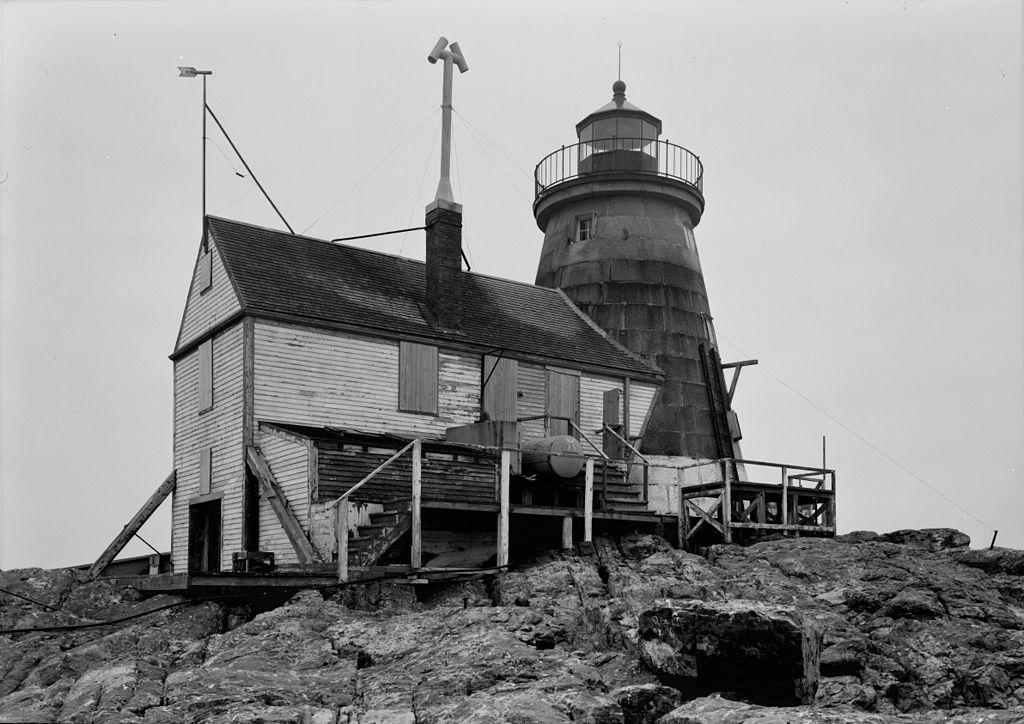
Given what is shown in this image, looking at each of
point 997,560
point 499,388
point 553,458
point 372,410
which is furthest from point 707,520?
point 372,410

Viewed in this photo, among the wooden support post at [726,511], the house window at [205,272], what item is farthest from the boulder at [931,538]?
the house window at [205,272]

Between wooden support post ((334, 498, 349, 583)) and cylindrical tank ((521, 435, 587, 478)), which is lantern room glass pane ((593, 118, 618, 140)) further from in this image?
wooden support post ((334, 498, 349, 583))

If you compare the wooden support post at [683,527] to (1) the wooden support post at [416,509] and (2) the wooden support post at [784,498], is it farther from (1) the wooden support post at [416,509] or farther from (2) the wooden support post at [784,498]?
(1) the wooden support post at [416,509]

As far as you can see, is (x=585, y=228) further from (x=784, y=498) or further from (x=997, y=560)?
(x=997, y=560)


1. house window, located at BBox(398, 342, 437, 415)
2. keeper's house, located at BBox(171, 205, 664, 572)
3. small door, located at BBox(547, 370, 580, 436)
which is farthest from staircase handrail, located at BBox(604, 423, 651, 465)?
house window, located at BBox(398, 342, 437, 415)

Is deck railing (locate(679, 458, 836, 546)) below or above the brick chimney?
below

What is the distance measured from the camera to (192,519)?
2453 cm

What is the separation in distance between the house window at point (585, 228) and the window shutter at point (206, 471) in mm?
12788

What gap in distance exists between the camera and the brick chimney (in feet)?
83.5

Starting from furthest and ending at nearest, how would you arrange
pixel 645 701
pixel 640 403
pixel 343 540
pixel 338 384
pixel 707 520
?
pixel 640 403 → pixel 707 520 → pixel 338 384 → pixel 343 540 → pixel 645 701

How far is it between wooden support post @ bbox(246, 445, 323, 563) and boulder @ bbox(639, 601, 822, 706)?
7089 mm

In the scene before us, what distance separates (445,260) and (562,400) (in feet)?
13.2

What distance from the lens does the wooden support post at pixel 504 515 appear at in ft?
67.3

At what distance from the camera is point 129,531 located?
24.5 metres
